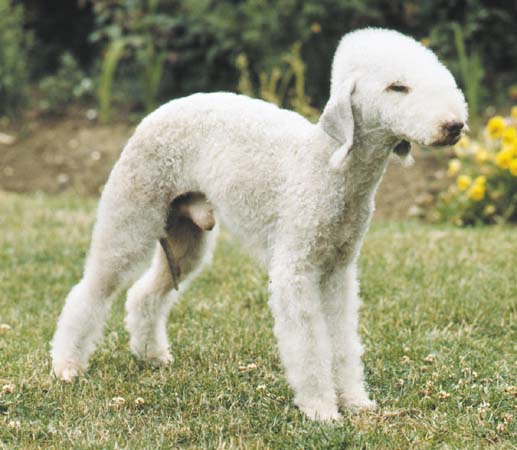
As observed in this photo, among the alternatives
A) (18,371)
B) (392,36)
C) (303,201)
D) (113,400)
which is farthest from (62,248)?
(392,36)

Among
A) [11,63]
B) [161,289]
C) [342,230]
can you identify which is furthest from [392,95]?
[11,63]

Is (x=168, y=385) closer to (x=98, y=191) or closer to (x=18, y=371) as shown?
(x=18, y=371)

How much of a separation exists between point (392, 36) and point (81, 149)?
20.1 feet

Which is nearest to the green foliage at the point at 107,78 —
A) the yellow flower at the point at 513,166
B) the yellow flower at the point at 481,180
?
the yellow flower at the point at 481,180

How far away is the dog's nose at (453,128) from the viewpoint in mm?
2723

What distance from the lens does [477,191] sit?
6570 millimetres

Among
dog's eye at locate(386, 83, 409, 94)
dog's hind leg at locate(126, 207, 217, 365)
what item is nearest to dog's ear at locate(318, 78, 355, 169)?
dog's eye at locate(386, 83, 409, 94)

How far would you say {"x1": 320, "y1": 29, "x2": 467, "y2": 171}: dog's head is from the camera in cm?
276

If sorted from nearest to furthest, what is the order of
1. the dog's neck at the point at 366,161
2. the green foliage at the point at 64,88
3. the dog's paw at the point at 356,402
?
1. the dog's neck at the point at 366,161
2. the dog's paw at the point at 356,402
3. the green foliage at the point at 64,88

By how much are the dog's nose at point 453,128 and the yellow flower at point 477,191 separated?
396 centimetres

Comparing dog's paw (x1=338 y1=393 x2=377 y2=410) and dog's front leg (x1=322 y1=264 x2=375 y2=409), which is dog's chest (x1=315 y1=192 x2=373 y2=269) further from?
dog's paw (x1=338 y1=393 x2=377 y2=410)

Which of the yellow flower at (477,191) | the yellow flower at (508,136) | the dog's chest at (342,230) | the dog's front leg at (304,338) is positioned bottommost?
the yellow flower at (477,191)

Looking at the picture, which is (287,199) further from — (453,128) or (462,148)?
(462,148)

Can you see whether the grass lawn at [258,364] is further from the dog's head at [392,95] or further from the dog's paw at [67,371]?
the dog's head at [392,95]
